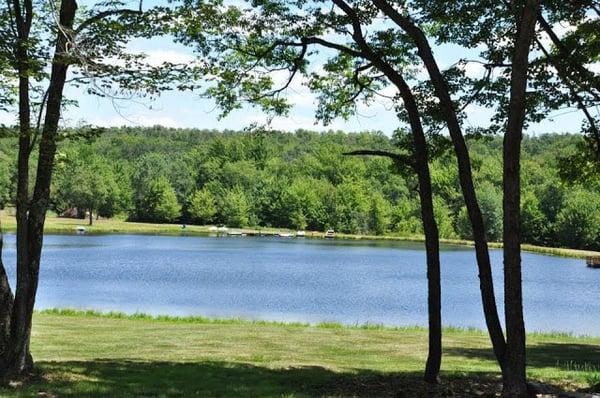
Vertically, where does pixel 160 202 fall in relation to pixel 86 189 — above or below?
below

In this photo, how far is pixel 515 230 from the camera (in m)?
7.01

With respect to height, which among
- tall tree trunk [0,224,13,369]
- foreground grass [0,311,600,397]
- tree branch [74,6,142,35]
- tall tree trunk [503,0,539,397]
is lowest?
foreground grass [0,311,600,397]

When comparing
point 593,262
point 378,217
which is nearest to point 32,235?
point 593,262

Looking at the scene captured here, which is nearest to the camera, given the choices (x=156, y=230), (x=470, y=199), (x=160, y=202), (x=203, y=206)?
(x=470, y=199)

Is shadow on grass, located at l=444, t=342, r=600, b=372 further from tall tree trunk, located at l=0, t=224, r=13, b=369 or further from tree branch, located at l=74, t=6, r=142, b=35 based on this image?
tree branch, located at l=74, t=6, r=142, b=35

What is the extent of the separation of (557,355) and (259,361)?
20.4 ft

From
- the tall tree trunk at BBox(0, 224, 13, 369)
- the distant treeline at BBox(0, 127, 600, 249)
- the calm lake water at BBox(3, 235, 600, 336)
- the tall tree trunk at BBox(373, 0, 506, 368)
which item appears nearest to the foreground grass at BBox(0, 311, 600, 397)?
the tall tree trunk at BBox(0, 224, 13, 369)

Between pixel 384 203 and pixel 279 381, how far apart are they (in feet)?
361

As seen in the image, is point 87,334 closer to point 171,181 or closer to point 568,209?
point 568,209

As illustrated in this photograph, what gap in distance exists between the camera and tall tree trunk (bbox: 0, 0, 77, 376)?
8805 millimetres

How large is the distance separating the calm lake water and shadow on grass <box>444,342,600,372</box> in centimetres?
853

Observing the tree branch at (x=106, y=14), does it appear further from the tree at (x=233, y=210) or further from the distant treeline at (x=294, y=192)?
the tree at (x=233, y=210)

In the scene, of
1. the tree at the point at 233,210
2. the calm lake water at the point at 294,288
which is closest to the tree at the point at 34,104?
the calm lake water at the point at 294,288

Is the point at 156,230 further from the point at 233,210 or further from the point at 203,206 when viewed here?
the point at 233,210
